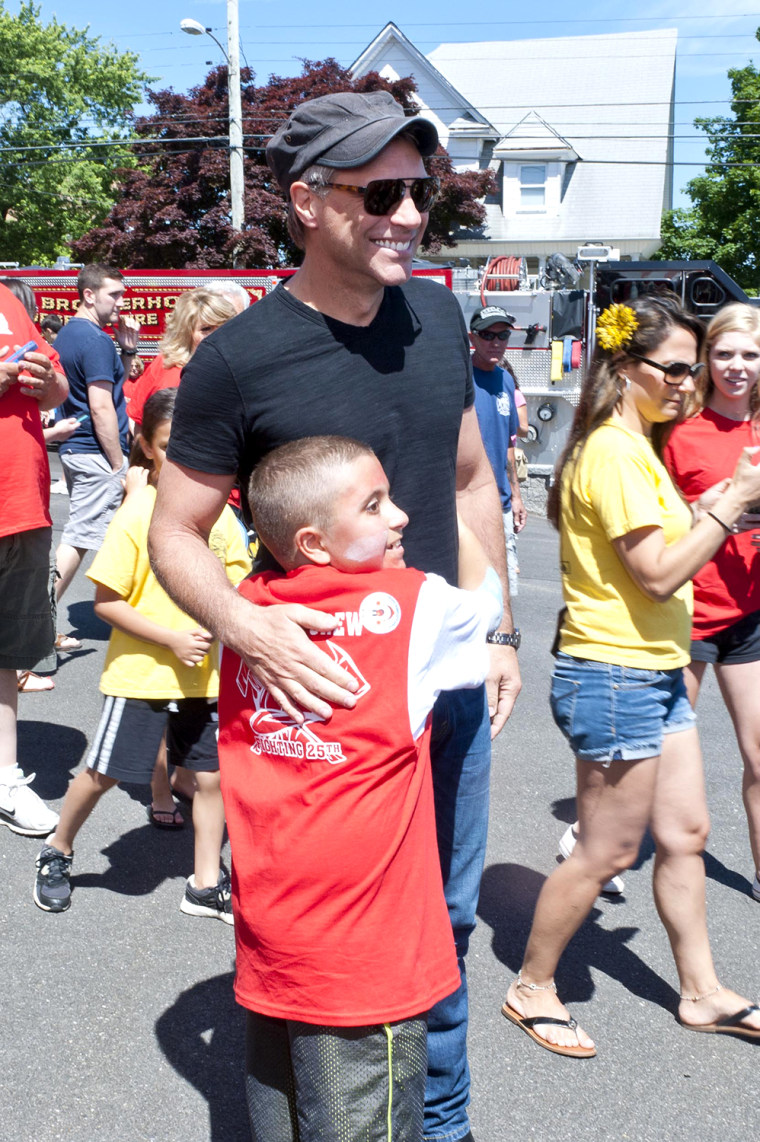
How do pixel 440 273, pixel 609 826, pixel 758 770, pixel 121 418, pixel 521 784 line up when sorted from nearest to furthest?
pixel 609 826 → pixel 758 770 → pixel 521 784 → pixel 121 418 → pixel 440 273

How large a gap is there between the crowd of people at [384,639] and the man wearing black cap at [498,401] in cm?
266

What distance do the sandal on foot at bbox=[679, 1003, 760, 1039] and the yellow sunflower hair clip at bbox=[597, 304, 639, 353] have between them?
6.19ft

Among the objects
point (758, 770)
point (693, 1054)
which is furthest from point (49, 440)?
point (693, 1054)

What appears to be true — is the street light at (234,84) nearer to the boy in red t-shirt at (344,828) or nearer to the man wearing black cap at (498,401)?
the man wearing black cap at (498,401)

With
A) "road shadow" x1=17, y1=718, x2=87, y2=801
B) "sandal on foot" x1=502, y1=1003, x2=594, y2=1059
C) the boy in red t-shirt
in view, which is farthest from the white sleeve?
"road shadow" x1=17, y1=718, x2=87, y2=801

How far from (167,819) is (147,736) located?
89cm

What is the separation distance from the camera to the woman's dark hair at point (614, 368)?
309 cm

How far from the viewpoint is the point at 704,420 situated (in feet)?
13.1

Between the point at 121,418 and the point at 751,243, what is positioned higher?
the point at 751,243

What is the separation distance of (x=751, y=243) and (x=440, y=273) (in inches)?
948

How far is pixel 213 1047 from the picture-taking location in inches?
118

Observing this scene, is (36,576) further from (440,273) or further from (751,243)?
(751,243)

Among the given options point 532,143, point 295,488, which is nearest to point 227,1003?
point 295,488

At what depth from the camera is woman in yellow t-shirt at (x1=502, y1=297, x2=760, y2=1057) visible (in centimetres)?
291
